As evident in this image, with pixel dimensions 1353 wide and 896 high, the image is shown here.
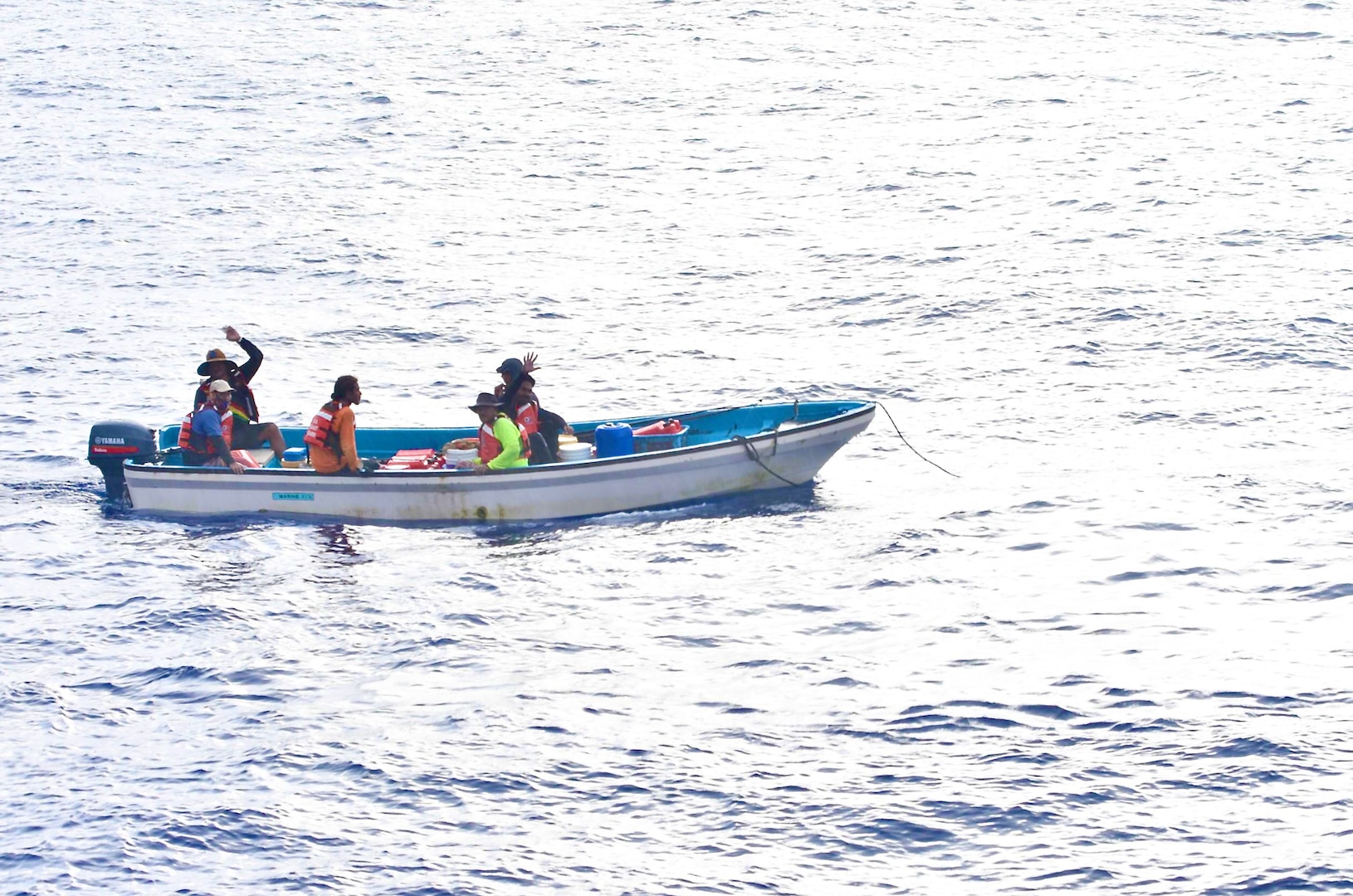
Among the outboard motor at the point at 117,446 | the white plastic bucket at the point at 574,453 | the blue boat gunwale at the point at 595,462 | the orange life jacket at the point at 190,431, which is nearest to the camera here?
the blue boat gunwale at the point at 595,462

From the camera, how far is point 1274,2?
5762 centimetres

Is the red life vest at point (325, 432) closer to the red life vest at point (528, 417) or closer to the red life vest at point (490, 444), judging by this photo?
the red life vest at point (490, 444)

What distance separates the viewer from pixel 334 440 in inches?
829

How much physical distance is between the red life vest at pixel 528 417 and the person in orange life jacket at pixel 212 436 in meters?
3.76

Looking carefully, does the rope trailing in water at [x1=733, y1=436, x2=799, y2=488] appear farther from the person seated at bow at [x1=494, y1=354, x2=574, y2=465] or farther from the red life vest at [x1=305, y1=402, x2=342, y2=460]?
the red life vest at [x1=305, y1=402, x2=342, y2=460]

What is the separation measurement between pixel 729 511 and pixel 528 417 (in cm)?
288

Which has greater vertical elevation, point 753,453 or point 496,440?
point 496,440

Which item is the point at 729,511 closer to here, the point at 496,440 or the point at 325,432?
the point at 496,440

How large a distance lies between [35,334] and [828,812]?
23.0 metres

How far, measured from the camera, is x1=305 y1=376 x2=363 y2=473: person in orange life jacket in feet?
68.5

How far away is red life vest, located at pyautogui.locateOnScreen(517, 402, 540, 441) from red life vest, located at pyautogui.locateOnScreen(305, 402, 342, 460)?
2.32 m

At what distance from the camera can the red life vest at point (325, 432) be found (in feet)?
68.6

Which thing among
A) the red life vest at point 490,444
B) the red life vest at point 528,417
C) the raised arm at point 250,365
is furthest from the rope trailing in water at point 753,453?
the raised arm at point 250,365

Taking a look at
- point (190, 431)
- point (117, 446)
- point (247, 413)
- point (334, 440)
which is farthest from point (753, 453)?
point (117, 446)
